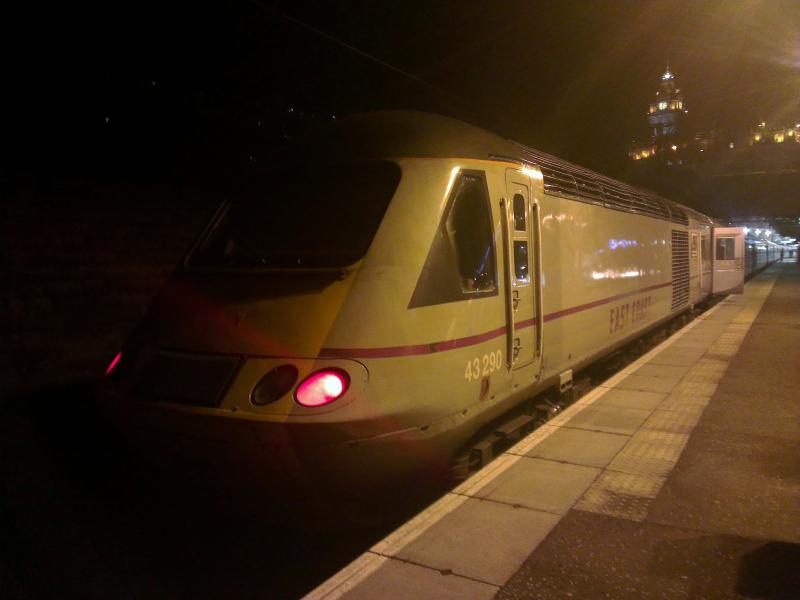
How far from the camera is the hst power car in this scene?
3.61 metres

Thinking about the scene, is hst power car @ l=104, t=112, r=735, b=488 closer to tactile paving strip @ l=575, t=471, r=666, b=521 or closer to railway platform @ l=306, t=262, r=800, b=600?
railway platform @ l=306, t=262, r=800, b=600

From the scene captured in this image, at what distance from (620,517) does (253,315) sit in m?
2.59

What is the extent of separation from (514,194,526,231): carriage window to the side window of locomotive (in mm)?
555

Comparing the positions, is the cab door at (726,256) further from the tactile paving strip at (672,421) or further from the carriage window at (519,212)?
the carriage window at (519,212)

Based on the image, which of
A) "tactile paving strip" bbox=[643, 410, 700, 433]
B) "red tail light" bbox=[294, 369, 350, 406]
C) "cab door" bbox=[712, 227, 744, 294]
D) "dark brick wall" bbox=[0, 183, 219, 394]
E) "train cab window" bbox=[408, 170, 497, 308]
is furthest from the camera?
"cab door" bbox=[712, 227, 744, 294]

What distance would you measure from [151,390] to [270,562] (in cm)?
135

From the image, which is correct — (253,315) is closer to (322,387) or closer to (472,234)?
(322,387)

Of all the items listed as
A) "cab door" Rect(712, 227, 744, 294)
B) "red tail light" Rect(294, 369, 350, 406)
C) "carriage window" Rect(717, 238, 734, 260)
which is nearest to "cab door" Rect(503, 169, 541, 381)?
"red tail light" Rect(294, 369, 350, 406)

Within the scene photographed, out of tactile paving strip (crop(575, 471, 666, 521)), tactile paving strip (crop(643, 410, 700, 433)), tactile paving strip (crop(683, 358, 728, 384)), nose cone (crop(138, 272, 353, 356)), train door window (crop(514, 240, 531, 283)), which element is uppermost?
train door window (crop(514, 240, 531, 283))

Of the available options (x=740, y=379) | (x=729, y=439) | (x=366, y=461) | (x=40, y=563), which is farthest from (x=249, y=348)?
(x=740, y=379)

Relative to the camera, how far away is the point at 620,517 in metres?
3.91

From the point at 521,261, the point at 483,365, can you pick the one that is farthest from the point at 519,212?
the point at 483,365

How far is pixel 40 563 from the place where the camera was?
4.04 metres

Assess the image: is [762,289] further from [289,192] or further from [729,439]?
[289,192]
